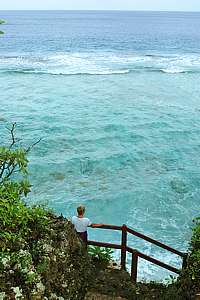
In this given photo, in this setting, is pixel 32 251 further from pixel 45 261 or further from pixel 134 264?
pixel 134 264

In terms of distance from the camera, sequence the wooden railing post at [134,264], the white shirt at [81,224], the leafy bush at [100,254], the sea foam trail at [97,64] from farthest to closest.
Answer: the sea foam trail at [97,64]
the leafy bush at [100,254]
the white shirt at [81,224]
the wooden railing post at [134,264]

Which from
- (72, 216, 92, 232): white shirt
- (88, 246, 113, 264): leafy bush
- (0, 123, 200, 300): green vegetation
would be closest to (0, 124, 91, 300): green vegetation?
(0, 123, 200, 300): green vegetation

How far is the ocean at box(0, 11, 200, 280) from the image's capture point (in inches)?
591

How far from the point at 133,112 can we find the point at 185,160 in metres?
9.22

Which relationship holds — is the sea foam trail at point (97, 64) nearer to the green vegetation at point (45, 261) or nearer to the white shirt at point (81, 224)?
the white shirt at point (81, 224)

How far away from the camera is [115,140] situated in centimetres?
2302

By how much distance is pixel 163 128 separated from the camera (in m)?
25.3

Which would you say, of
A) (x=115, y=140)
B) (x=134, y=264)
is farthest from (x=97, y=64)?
(x=134, y=264)

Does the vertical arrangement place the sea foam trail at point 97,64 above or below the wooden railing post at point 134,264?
above

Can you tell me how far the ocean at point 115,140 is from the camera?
1501cm

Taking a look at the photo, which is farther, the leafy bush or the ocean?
the ocean

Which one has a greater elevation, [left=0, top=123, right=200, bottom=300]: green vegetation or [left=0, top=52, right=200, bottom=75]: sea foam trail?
[left=0, top=52, right=200, bottom=75]: sea foam trail

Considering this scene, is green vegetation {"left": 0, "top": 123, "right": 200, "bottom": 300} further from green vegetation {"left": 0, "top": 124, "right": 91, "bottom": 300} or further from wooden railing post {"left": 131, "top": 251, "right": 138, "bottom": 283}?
wooden railing post {"left": 131, "top": 251, "right": 138, "bottom": 283}

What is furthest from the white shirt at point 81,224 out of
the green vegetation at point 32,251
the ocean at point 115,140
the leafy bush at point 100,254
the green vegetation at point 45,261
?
the ocean at point 115,140
